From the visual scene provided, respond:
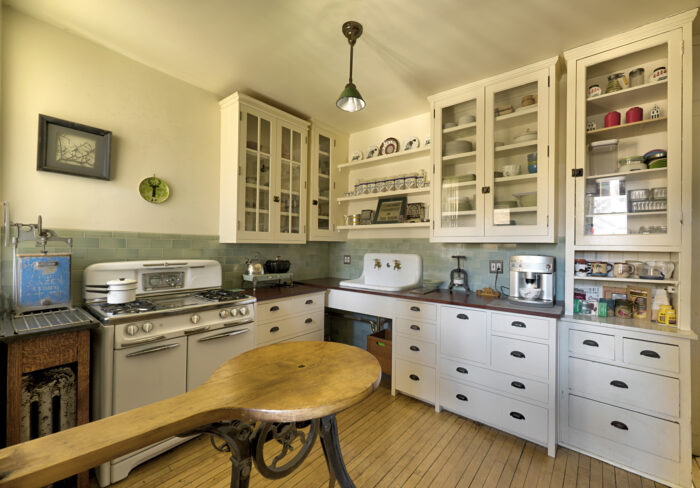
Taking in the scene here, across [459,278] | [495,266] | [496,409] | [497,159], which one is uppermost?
[497,159]

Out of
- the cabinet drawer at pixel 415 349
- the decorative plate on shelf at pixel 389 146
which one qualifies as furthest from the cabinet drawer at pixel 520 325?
the decorative plate on shelf at pixel 389 146

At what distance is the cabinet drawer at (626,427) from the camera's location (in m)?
1.74

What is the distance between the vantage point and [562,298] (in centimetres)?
245

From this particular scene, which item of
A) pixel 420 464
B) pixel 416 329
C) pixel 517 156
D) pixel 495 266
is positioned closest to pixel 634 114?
pixel 517 156

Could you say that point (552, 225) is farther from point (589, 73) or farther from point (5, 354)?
point (5, 354)

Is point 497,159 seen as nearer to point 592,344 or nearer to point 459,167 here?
point 459,167

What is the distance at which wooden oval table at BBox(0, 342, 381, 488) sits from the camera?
26.0 inches

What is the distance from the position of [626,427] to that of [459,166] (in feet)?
6.84

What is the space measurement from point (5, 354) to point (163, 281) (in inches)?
36.3

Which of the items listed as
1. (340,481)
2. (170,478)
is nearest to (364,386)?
(340,481)

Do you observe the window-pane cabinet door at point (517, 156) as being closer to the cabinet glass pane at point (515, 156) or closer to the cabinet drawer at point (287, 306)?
the cabinet glass pane at point (515, 156)

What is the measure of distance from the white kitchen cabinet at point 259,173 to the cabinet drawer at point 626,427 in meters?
2.61

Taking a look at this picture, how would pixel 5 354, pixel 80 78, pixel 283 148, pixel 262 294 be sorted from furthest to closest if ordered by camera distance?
pixel 283 148 → pixel 262 294 → pixel 80 78 → pixel 5 354

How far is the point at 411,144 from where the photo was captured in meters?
3.20
